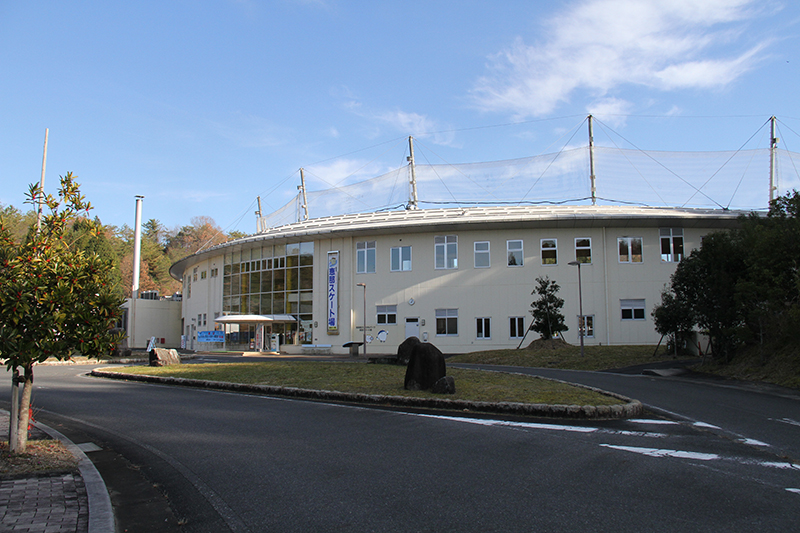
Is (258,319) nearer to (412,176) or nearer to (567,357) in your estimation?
(412,176)

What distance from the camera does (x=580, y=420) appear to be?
9.62 m

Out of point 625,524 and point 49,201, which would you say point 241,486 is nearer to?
point 625,524

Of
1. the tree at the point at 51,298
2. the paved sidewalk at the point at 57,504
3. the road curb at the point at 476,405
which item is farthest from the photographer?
the road curb at the point at 476,405

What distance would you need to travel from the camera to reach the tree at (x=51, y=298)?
250 inches

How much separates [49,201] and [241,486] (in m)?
4.68

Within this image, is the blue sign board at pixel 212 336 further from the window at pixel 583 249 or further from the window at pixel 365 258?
the window at pixel 583 249

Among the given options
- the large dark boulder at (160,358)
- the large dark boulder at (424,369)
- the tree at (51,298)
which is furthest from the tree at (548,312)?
the tree at (51,298)

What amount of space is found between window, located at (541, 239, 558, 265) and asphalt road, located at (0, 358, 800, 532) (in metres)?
26.9

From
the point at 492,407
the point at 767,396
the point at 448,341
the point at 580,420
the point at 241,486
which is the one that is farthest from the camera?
the point at 448,341

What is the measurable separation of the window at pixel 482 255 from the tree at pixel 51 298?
1288 inches

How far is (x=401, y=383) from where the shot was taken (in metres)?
14.1

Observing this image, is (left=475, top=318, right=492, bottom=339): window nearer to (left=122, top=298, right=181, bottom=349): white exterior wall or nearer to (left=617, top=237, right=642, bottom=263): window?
(left=617, top=237, right=642, bottom=263): window

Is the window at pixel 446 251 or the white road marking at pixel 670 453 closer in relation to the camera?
the white road marking at pixel 670 453

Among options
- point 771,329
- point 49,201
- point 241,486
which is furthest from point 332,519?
point 771,329
